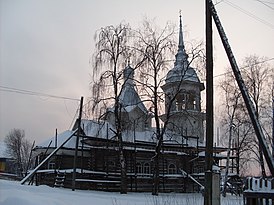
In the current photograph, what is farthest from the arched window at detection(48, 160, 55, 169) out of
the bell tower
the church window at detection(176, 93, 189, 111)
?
the church window at detection(176, 93, 189, 111)

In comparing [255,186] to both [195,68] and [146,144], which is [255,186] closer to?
[195,68]

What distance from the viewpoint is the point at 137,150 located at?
29.9 metres

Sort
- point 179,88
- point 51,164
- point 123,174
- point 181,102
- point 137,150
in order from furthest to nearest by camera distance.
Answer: point 51,164 < point 137,150 < point 181,102 < point 123,174 < point 179,88

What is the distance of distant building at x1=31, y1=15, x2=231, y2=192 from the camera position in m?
25.6

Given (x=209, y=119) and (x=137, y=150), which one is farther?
(x=137, y=150)

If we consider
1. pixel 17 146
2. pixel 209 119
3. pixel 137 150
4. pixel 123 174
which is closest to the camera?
pixel 209 119

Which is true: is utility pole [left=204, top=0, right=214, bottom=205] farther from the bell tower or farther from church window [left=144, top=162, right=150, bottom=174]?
church window [left=144, top=162, right=150, bottom=174]

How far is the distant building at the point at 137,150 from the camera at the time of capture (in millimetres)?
25578

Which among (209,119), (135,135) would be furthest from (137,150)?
(209,119)

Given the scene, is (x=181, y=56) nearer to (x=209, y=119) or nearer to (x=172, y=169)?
(x=172, y=169)

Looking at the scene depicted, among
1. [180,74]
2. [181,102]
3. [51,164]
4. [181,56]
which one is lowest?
[51,164]

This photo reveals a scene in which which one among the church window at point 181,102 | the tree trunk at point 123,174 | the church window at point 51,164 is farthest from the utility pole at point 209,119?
the church window at point 51,164

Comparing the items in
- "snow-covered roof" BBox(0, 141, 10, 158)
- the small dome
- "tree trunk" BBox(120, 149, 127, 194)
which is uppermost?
the small dome

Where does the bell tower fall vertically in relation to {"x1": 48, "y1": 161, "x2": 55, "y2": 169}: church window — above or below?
above
